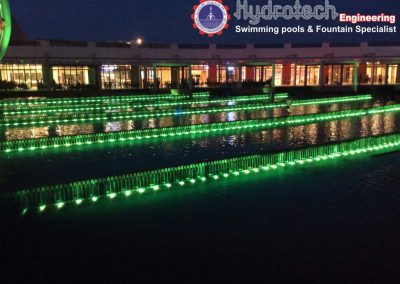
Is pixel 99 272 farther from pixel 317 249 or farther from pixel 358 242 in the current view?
pixel 358 242

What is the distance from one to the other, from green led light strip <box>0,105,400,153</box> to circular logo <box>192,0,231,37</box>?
18.3 meters

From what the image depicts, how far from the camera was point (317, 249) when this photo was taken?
4977 millimetres

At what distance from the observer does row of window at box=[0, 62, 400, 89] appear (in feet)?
112

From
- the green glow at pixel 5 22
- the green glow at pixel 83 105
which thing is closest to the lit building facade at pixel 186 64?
the green glow at pixel 83 105

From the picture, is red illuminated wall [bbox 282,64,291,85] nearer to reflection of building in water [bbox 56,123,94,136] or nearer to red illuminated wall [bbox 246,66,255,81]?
red illuminated wall [bbox 246,66,255,81]

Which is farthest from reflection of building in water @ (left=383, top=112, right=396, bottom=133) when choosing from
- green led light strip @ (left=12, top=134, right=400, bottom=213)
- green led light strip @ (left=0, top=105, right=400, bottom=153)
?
green led light strip @ (left=12, top=134, right=400, bottom=213)

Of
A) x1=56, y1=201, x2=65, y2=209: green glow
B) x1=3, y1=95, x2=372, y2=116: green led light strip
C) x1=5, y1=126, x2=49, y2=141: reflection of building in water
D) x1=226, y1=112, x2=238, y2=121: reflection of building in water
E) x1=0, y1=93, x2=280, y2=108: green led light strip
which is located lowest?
x1=56, y1=201, x2=65, y2=209: green glow

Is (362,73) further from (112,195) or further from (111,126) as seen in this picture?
(112,195)

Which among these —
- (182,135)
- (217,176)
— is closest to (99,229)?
(217,176)

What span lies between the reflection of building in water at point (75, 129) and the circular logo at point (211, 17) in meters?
20.7

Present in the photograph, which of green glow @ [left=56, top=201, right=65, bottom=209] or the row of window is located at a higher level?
the row of window

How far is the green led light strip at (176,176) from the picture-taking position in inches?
263

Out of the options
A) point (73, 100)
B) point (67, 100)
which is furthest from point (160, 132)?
point (67, 100)

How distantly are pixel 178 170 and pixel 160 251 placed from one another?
3.11 m
